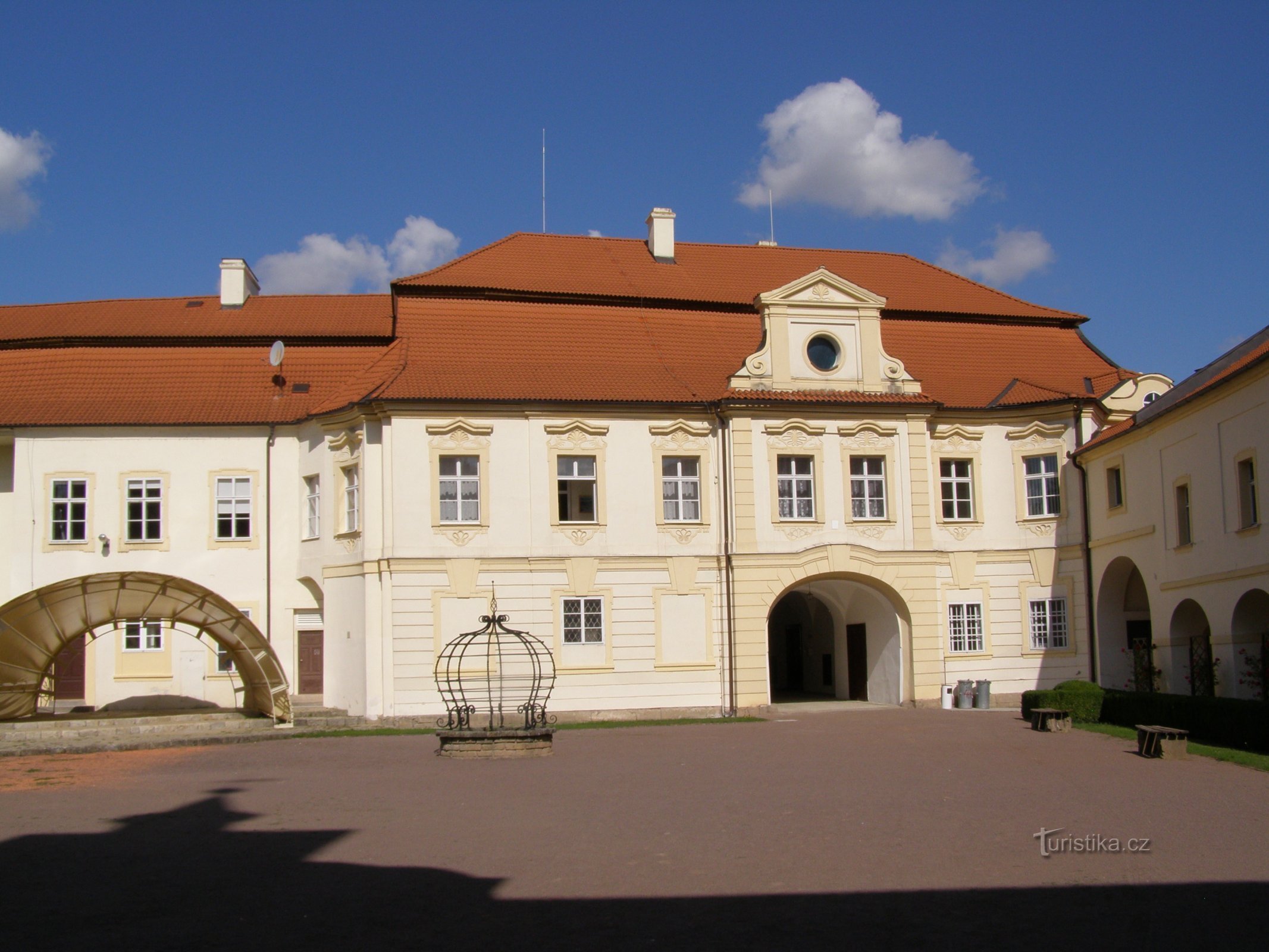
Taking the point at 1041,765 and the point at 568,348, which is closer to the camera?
the point at 1041,765

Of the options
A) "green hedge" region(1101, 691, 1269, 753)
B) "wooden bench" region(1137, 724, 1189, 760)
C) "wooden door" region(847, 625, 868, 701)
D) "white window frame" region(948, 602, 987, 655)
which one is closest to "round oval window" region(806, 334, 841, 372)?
"white window frame" region(948, 602, 987, 655)

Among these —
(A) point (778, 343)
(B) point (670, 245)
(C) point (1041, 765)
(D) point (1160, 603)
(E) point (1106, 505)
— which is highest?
(B) point (670, 245)

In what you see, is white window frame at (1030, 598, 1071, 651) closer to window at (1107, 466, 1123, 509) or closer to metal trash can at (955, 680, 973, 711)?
metal trash can at (955, 680, 973, 711)

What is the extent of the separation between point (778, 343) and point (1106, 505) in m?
8.36

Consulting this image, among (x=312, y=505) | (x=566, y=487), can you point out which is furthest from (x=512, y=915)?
(x=312, y=505)

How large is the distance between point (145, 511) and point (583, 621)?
10.8 metres

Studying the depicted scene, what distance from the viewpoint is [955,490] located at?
1190 inches

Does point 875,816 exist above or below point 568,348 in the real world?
below

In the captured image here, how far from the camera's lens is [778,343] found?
29266mm

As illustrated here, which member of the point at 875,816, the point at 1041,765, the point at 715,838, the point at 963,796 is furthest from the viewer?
the point at 1041,765

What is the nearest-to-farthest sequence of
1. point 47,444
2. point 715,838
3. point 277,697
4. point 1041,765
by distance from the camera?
1. point 715,838
2. point 1041,765
3. point 277,697
4. point 47,444

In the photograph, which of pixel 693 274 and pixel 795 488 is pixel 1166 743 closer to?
pixel 795 488

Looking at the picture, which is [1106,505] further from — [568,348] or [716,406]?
[568,348]

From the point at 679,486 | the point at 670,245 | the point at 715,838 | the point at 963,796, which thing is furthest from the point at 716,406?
the point at 715,838
